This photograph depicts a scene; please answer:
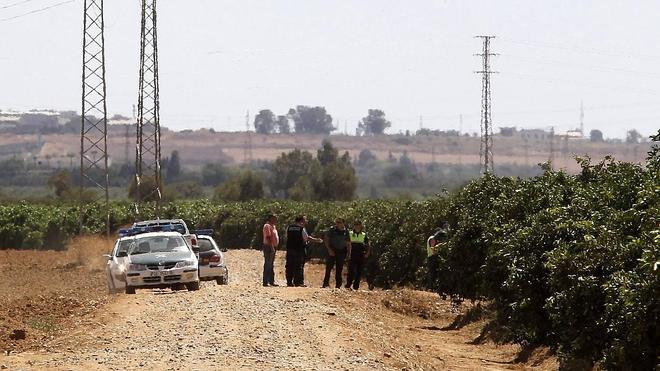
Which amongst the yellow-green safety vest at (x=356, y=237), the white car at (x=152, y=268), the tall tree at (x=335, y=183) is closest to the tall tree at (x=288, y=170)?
the tall tree at (x=335, y=183)

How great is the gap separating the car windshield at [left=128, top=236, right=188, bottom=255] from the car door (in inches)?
9.3

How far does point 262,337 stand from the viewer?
63.0ft

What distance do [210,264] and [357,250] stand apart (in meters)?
4.08

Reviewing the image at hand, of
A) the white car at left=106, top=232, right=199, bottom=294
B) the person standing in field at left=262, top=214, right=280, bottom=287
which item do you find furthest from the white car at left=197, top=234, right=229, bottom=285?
the white car at left=106, top=232, right=199, bottom=294

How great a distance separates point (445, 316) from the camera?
29.8 m

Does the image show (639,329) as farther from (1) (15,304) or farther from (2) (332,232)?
(2) (332,232)

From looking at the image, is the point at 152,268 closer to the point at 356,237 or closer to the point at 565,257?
the point at 356,237

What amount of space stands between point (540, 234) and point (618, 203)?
4.15 feet

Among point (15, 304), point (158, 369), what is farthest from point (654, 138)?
point (15, 304)

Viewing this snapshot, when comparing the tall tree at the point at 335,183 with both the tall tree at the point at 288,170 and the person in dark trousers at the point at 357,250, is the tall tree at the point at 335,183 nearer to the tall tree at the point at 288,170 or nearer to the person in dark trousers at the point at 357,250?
the tall tree at the point at 288,170

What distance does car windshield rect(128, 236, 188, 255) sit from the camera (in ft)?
100

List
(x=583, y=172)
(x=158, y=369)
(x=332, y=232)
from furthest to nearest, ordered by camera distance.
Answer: (x=332, y=232)
(x=583, y=172)
(x=158, y=369)

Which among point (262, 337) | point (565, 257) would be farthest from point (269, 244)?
point (565, 257)

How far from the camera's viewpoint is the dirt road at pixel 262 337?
1689 centimetres
